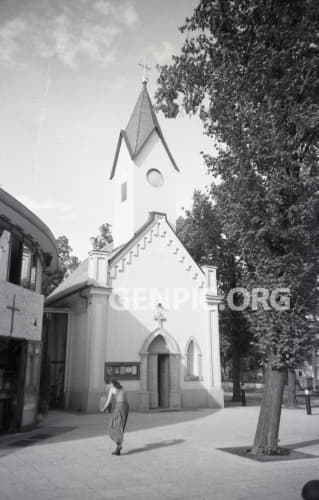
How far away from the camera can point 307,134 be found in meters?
10.4

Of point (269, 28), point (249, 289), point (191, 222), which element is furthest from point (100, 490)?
point (191, 222)

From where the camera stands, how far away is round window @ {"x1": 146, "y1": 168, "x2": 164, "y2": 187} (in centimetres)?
2533

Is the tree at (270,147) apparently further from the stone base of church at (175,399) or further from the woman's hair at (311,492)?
the stone base of church at (175,399)

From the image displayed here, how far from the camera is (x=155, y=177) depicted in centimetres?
2555

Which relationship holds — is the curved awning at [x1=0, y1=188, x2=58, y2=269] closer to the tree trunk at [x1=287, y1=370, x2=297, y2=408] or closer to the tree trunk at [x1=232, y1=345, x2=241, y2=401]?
the tree trunk at [x1=287, y1=370, x2=297, y2=408]

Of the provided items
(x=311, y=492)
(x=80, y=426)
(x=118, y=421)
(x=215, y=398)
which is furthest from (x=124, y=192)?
(x=311, y=492)

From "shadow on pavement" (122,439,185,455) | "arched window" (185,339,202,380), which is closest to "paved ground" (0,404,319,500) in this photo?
"shadow on pavement" (122,439,185,455)

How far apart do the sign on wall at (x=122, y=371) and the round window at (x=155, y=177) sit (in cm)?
1056

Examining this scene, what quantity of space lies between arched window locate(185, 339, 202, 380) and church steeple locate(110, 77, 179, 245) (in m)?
6.92

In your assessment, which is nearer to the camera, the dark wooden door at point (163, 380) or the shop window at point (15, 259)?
the shop window at point (15, 259)

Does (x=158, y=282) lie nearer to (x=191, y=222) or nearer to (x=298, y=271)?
(x=191, y=222)

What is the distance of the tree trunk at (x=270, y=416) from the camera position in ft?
32.3

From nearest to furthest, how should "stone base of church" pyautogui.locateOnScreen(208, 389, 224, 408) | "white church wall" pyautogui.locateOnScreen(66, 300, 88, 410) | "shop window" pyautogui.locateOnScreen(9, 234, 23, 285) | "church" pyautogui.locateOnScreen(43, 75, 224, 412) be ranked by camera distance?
"shop window" pyautogui.locateOnScreen(9, 234, 23, 285), "church" pyautogui.locateOnScreen(43, 75, 224, 412), "white church wall" pyautogui.locateOnScreen(66, 300, 88, 410), "stone base of church" pyautogui.locateOnScreen(208, 389, 224, 408)

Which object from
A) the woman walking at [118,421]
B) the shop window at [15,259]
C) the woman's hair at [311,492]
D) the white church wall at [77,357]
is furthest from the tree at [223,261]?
the woman's hair at [311,492]
